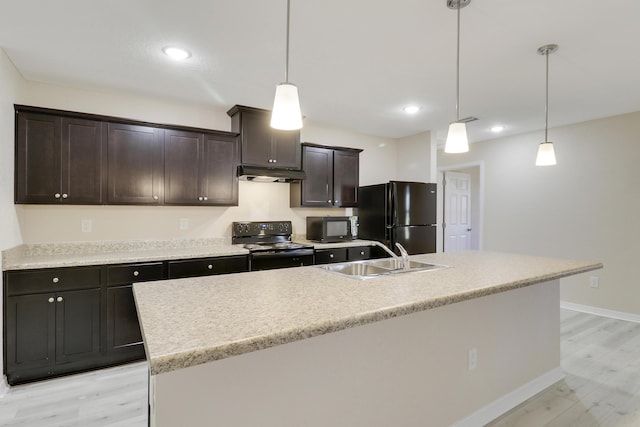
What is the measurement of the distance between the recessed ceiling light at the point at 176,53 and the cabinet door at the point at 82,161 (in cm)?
109

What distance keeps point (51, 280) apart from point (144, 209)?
105 cm

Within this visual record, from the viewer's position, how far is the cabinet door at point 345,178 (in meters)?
4.36

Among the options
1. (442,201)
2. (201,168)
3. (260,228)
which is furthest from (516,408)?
(442,201)

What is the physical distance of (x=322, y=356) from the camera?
140 cm

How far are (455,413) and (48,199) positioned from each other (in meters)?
3.37

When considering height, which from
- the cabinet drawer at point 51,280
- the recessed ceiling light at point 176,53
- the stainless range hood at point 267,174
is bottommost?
the cabinet drawer at point 51,280

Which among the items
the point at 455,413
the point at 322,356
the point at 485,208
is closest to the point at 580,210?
the point at 485,208

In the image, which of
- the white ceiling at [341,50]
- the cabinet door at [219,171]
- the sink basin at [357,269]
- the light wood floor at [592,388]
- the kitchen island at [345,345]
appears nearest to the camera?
the kitchen island at [345,345]

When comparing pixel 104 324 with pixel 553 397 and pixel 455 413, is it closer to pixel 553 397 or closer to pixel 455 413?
pixel 455 413

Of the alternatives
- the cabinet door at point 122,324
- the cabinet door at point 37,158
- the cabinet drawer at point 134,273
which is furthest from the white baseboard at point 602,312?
the cabinet door at point 37,158

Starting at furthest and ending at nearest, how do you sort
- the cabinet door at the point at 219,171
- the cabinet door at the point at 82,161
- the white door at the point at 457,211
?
the white door at the point at 457,211 < the cabinet door at the point at 219,171 < the cabinet door at the point at 82,161

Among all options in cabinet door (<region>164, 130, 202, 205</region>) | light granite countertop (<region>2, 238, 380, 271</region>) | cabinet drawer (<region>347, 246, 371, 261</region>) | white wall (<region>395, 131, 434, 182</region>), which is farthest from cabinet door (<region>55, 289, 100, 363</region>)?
white wall (<region>395, 131, 434, 182</region>)

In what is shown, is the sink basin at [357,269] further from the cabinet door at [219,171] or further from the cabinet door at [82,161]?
the cabinet door at [82,161]

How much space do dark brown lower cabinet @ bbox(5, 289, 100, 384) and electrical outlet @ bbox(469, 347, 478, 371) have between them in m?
2.75
